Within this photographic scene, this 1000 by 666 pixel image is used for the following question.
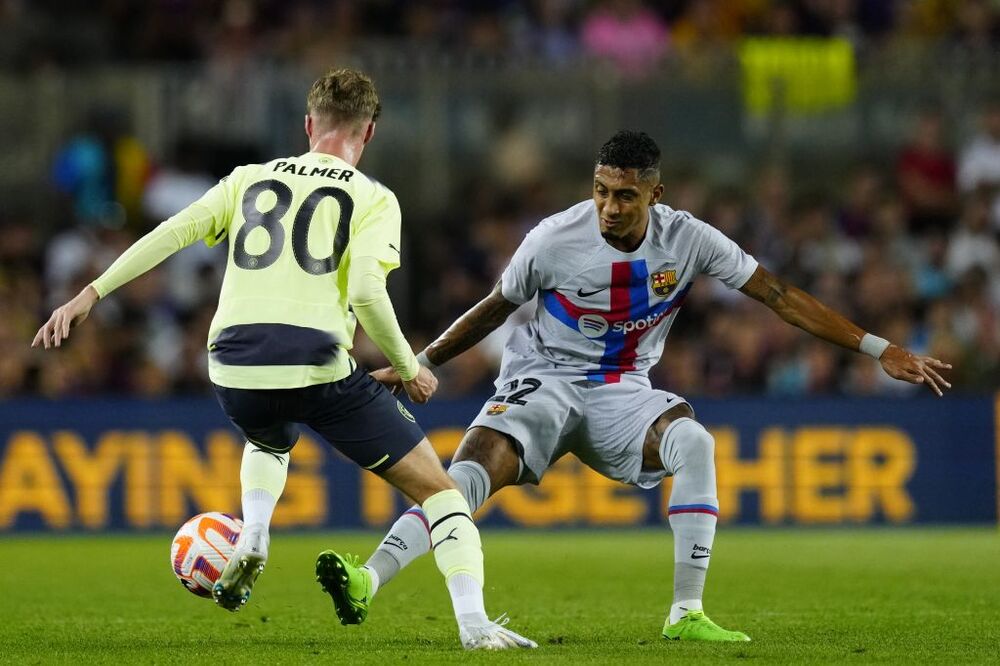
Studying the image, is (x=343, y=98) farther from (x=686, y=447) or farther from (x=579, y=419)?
(x=686, y=447)

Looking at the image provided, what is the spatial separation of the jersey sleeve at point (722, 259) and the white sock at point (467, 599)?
196cm

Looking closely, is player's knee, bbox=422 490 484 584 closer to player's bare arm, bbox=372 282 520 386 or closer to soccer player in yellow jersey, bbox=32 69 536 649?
soccer player in yellow jersey, bbox=32 69 536 649

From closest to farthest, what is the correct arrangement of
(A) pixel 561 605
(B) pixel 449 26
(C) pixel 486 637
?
1. (C) pixel 486 637
2. (A) pixel 561 605
3. (B) pixel 449 26

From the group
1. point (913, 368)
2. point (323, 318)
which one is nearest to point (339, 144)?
point (323, 318)

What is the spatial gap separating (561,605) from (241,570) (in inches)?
104

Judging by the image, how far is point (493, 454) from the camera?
7.77 m

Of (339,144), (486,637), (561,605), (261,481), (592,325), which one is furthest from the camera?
(561,605)

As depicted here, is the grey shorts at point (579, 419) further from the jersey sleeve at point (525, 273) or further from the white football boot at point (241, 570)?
the white football boot at point (241, 570)

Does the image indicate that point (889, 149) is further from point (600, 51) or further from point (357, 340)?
point (357, 340)

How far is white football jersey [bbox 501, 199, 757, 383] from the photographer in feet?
25.9

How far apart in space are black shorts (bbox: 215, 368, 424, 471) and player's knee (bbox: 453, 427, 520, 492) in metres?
0.85

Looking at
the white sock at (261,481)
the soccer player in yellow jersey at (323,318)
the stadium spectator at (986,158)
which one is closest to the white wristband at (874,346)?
the soccer player in yellow jersey at (323,318)

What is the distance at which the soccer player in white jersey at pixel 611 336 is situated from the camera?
25.0ft

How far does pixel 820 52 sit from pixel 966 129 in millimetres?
1586
